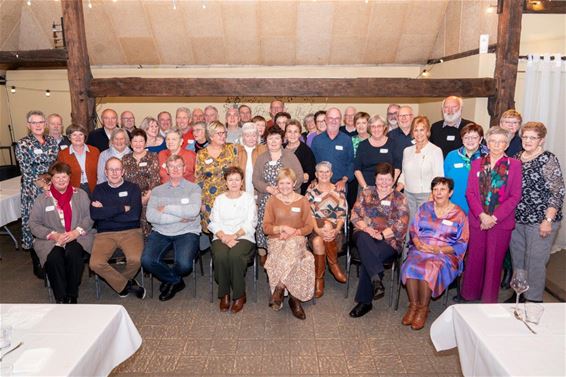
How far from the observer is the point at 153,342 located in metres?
3.13

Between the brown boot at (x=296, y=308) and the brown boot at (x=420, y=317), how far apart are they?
0.85m

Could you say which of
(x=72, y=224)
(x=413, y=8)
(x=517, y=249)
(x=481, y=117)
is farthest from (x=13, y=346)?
(x=413, y=8)

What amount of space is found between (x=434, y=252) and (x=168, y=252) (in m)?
2.24

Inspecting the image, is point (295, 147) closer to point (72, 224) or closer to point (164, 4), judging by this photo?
point (72, 224)

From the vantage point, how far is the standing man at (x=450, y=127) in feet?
13.7

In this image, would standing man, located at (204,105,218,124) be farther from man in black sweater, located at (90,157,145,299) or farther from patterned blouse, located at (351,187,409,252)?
patterned blouse, located at (351,187,409,252)

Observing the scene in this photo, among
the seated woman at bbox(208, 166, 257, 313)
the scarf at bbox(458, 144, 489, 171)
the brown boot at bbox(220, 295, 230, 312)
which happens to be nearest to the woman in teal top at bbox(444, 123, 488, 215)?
the scarf at bbox(458, 144, 489, 171)

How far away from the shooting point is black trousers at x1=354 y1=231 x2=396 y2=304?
11.5 feet

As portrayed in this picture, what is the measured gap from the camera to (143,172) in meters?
4.08

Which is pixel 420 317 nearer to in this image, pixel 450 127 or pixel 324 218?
pixel 324 218

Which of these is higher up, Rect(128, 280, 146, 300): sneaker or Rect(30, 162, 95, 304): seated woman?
Rect(30, 162, 95, 304): seated woman

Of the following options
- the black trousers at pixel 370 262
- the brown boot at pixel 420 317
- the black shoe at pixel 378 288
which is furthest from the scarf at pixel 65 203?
the brown boot at pixel 420 317

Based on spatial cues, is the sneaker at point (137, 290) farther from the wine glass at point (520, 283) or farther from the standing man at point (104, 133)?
the wine glass at point (520, 283)

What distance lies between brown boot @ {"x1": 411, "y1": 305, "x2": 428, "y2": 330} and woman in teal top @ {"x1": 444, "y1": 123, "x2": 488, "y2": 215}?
991mm
